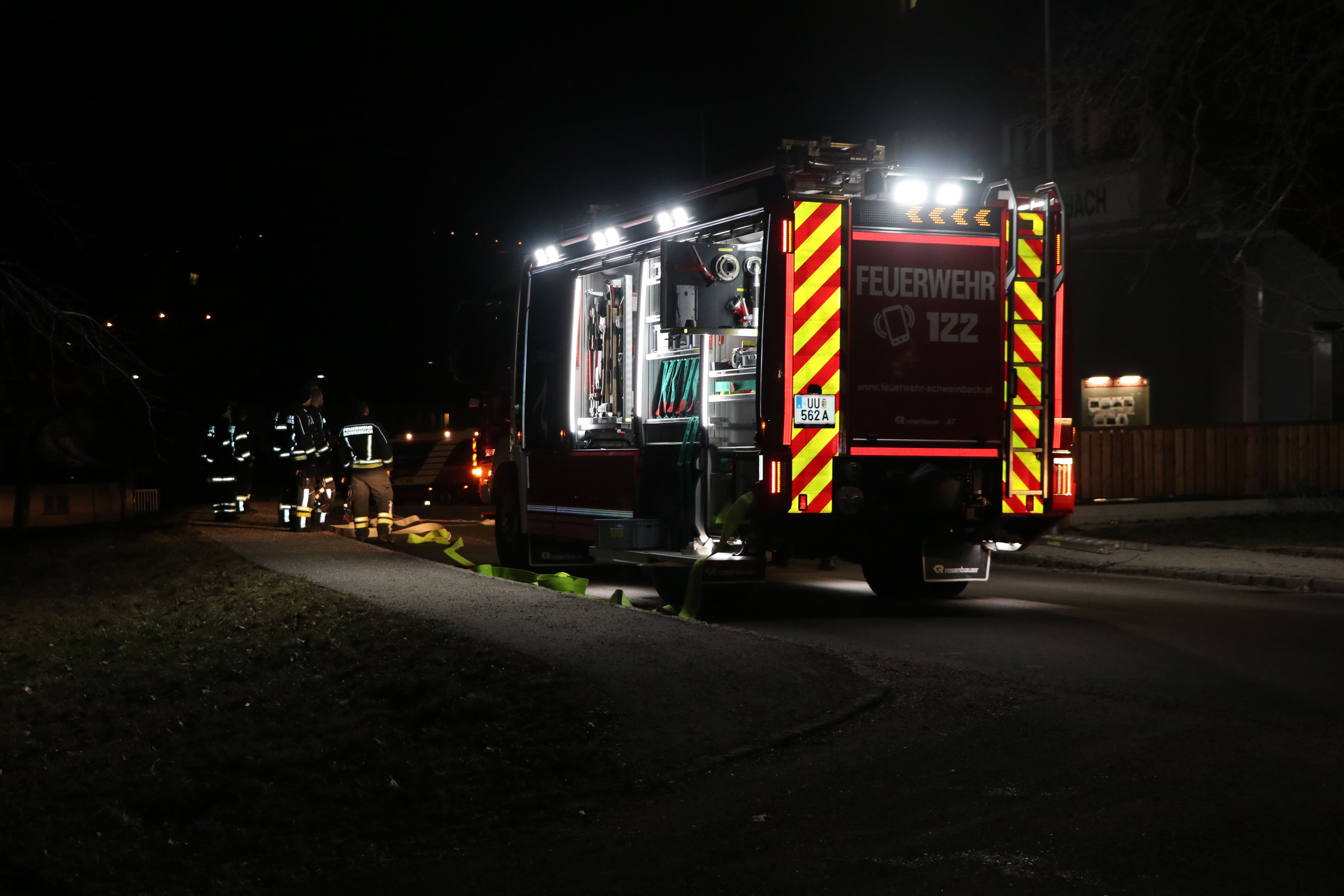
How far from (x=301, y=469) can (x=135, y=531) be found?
261 cm

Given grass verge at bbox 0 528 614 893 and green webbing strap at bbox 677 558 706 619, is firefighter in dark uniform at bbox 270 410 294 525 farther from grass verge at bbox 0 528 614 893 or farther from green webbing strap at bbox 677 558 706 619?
green webbing strap at bbox 677 558 706 619

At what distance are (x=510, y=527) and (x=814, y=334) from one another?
5.28 m

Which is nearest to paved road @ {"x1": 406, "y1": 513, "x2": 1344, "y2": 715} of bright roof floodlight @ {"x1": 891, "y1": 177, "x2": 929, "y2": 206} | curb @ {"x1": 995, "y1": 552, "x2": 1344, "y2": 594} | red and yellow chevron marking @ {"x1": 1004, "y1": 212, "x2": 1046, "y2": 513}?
curb @ {"x1": 995, "y1": 552, "x2": 1344, "y2": 594}

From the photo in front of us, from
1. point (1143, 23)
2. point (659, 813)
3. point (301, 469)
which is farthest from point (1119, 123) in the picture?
point (659, 813)

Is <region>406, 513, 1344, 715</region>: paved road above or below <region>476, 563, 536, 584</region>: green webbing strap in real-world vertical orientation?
below

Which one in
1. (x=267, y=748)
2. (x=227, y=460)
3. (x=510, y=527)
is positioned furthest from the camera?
(x=227, y=460)

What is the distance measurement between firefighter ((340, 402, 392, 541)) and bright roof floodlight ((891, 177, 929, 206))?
8.67 m

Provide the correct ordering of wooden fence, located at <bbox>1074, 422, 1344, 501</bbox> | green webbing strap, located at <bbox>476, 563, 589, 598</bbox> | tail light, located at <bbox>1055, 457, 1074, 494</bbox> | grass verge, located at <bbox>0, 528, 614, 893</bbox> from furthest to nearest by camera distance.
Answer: wooden fence, located at <bbox>1074, 422, 1344, 501</bbox>, green webbing strap, located at <bbox>476, 563, 589, 598</bbox>, tail light, located at <bbox>1055, 457, 1074, 494</bbox>, grass verge, located at <bbox>0, 528, 614, 893</bbox>

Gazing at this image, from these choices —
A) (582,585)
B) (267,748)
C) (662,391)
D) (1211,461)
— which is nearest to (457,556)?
(582,585)

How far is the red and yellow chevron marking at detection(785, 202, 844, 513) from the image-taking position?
32.0 feet

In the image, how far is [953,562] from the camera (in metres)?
10.6

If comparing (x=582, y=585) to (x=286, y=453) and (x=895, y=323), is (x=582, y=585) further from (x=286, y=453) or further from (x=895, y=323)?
(x=286, y=453)

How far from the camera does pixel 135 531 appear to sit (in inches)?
735

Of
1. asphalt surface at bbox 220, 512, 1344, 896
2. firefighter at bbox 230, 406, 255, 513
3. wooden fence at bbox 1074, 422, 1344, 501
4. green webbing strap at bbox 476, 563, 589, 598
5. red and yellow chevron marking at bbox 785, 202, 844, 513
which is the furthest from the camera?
firefighter at bbox 230, 406, 255, 513
